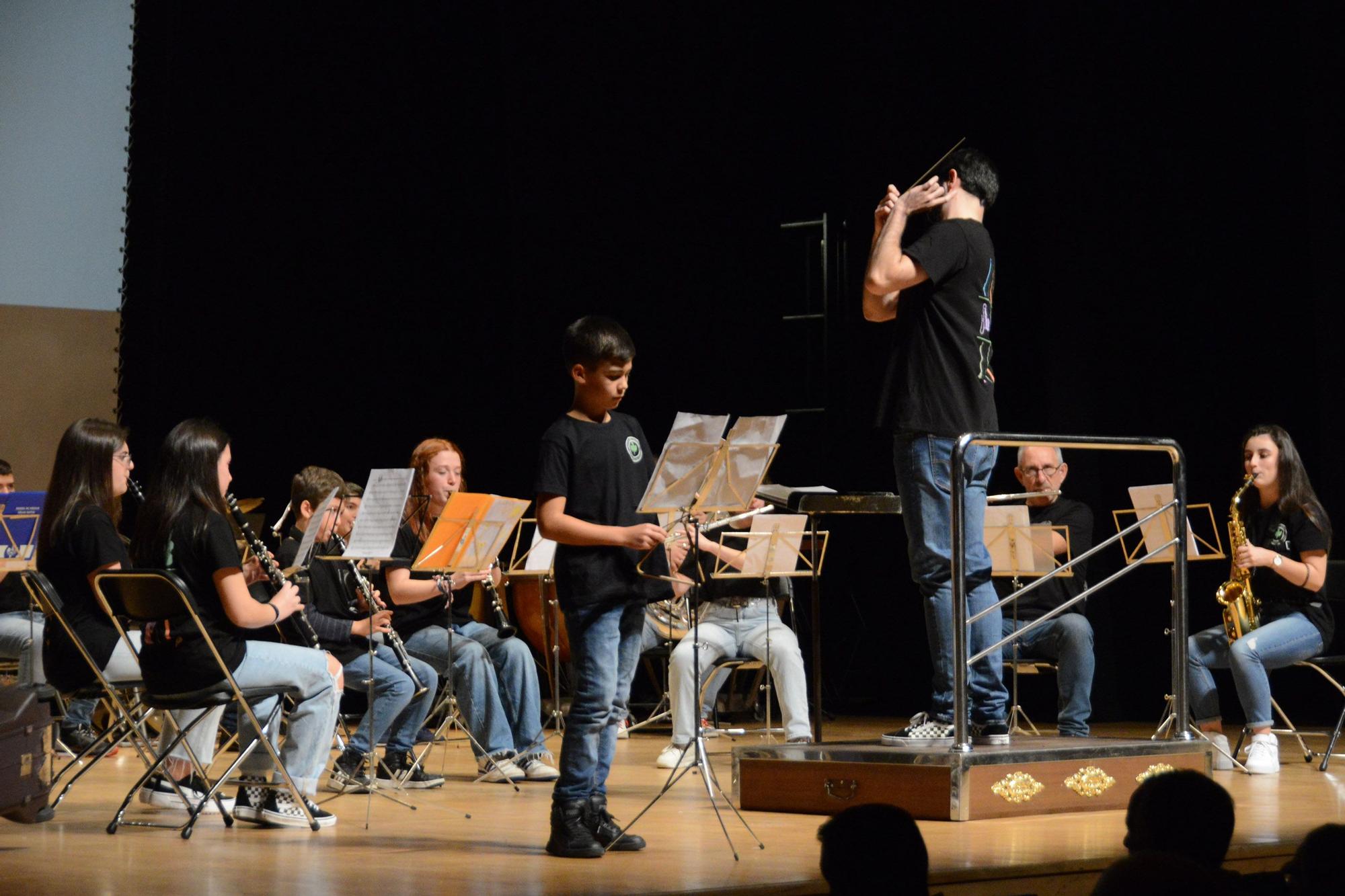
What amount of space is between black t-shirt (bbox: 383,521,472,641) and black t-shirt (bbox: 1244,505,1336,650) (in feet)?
9.77

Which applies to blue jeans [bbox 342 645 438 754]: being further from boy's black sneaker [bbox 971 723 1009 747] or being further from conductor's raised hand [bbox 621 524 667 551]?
boy's black sneaker [bbox 971 723 1009 747]

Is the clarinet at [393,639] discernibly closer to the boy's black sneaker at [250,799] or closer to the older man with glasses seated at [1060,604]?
the boy's black sneaker at [250,799]

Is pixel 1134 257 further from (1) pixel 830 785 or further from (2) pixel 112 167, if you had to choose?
(2) pixel 112 167

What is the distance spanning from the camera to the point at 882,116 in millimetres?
7453

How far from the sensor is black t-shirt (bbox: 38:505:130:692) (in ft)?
13.8

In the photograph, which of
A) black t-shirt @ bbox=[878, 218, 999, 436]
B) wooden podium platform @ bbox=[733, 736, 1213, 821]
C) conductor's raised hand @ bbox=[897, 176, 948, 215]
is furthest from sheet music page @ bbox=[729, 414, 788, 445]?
wooden podium platform @ bbox=[733, 736, 1213, 821]

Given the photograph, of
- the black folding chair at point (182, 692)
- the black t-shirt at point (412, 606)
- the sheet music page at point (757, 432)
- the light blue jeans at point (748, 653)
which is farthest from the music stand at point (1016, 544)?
the black folding chair at point (182, 692)

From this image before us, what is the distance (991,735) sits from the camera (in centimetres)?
394

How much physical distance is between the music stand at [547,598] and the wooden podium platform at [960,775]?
5.99ft

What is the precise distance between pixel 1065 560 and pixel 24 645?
164 inches

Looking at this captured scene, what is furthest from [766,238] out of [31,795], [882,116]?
[31,795]

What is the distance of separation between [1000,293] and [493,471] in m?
2.76


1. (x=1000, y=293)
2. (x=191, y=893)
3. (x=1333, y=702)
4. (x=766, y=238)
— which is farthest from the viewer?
(x=766, y=238)

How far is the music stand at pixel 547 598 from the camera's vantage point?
603 cm
